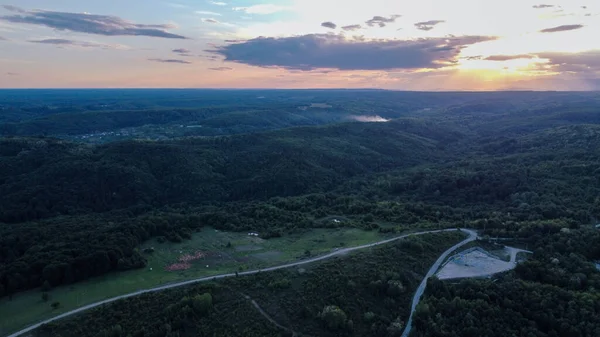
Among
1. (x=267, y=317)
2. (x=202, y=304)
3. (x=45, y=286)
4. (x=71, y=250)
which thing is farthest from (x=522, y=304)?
(x=71, y=250)

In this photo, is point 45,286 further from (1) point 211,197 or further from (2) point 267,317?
(1) point 211,197

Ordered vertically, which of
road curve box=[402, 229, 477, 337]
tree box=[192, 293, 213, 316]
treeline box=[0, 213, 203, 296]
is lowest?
road curve box=[402, 229, 477, 337]

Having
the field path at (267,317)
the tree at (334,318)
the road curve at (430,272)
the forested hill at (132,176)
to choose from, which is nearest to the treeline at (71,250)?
the field path at (267,317)

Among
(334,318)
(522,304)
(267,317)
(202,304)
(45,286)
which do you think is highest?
(45,286)

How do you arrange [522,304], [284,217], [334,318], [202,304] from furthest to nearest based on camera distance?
1. [284,217]
2. [522,304]
3. [202,304]
4. [334,318]

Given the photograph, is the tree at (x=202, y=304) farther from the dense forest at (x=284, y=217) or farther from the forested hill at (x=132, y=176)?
the forested hill at (x=132, y=176)

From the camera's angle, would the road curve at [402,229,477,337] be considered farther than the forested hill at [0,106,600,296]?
No

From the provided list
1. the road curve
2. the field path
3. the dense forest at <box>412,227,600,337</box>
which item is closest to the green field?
the field path

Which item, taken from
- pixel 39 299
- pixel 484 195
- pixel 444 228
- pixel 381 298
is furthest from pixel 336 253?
pixel 484 195

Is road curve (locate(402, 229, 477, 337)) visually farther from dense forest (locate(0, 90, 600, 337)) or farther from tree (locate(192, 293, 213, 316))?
tree (locate(192, 293, 213, 316))
